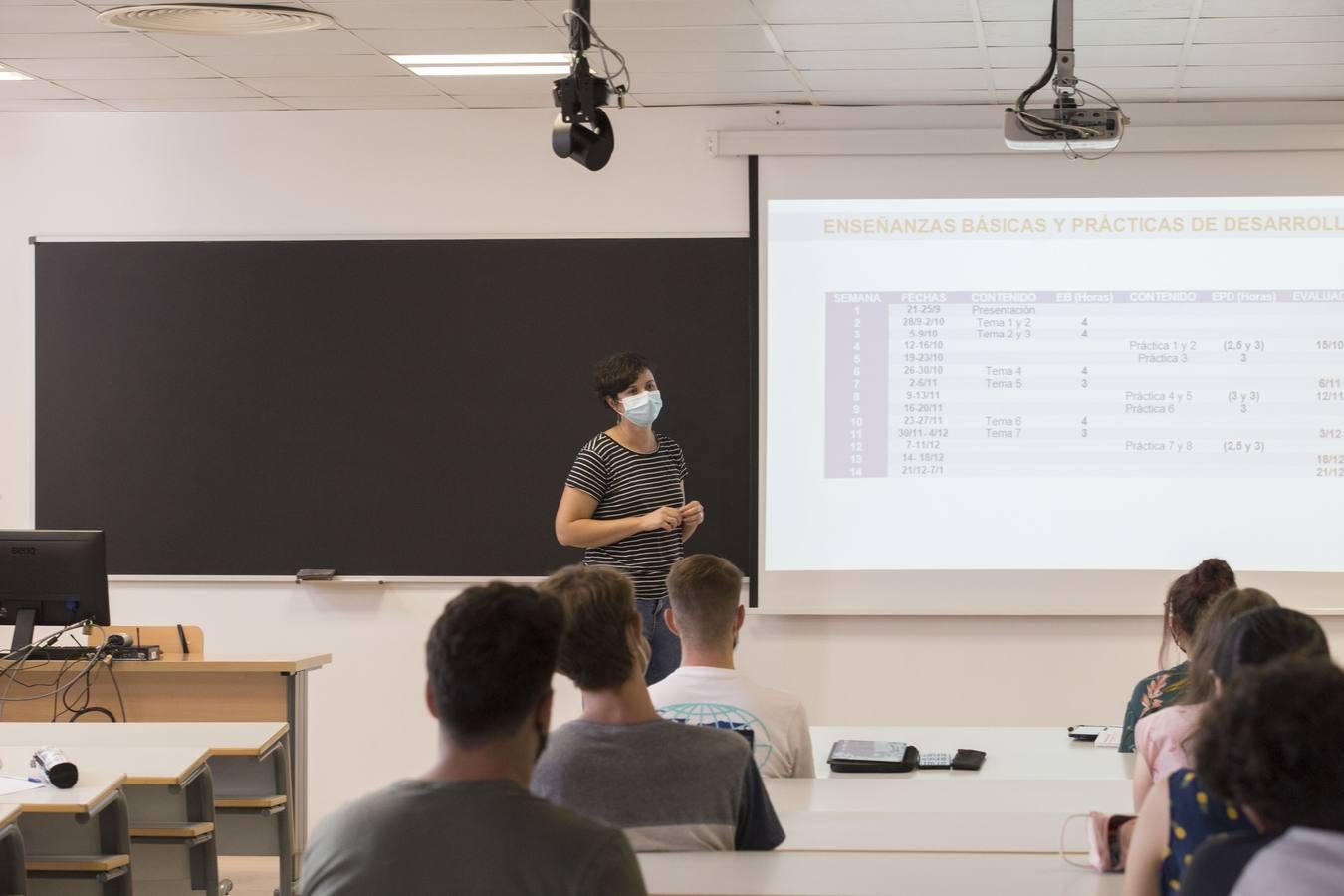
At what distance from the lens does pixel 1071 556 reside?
5.52 metres

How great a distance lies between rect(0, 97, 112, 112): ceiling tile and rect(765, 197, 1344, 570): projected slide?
9.53ft

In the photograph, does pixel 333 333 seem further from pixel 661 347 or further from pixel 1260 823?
pixel 1260 823

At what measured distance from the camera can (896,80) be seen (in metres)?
5.21

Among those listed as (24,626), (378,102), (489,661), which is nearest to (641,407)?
(378,102)

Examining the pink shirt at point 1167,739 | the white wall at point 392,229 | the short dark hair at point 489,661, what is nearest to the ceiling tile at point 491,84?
the white wall at point 392,229

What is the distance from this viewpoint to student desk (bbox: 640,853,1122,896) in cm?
206

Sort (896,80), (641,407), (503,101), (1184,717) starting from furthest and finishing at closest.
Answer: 1. (503,101)
2. (896,80)
3. (641,407)
4. (1184,717)

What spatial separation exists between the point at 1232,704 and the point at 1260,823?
0.44 feet

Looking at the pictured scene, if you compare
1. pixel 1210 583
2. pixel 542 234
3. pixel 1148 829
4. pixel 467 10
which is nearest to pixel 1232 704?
pixel 1148 829

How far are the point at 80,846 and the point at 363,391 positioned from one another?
9.39 feet

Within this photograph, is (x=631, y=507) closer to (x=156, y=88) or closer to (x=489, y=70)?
(x=489, y=70)

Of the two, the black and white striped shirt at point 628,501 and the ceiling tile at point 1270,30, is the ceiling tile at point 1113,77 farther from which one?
the black and white striped shirt at point 628,501

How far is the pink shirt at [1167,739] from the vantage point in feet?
8.07

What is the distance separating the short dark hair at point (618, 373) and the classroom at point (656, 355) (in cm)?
3
